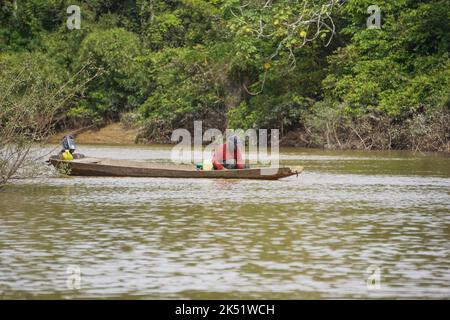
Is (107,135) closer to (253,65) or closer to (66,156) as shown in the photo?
(253,65)

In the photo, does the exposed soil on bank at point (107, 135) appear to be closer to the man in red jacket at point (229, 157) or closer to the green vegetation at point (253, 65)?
the green vegetation at point (253, 65)

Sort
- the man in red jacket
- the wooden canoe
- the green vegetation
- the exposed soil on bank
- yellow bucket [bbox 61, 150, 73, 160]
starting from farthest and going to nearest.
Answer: the exposed soil on bank < the green vegetation < yellow bucket [bbox 61, 150, 73, 160] < the man in red jacket < the wooden canoe

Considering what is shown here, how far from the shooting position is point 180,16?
2714 inches

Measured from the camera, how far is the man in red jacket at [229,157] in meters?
30.6

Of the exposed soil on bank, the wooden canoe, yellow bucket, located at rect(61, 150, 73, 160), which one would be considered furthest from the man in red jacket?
the exposed soil on bank

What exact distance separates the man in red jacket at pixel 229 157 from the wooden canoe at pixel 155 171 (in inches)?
18.0

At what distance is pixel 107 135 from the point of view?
64938mm

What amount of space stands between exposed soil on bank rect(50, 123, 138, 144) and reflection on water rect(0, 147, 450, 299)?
34.0m

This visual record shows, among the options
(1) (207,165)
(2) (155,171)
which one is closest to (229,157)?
(1) (207,165)

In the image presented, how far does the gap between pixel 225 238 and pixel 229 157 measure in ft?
45.4

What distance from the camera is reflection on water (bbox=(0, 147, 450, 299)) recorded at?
1297 cm

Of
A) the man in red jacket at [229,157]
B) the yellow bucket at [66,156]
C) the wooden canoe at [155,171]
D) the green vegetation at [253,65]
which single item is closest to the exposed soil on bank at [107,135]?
the green vegetation at [253,65]

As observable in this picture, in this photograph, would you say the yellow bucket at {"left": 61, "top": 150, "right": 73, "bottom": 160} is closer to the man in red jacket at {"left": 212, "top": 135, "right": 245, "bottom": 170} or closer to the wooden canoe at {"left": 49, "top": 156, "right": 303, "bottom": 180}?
the wooden canoe at {"left": 49, "top": 156, "right": 303, "bottom": 180}
